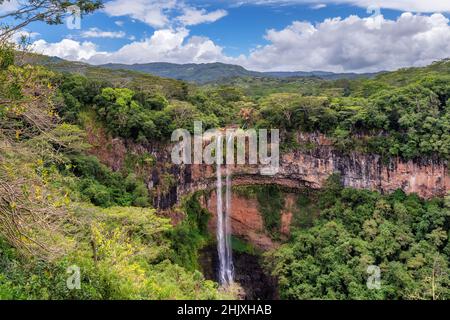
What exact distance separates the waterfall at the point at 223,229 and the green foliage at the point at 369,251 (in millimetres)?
3130

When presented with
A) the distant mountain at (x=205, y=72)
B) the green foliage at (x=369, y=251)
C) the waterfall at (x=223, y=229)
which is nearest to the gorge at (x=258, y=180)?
the waterfall at (x=223, y=229)

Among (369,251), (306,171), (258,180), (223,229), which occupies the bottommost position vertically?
(223,229)

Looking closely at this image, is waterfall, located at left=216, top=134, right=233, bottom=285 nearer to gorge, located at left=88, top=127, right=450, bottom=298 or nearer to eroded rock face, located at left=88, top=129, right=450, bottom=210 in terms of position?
gorge, located at left=88, top=127, right=450, bottom=298

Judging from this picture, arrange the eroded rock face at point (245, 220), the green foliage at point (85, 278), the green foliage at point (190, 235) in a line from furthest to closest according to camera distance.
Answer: the eroded rock face at point (245, 220)
the green foliage at point (190, 235)
the green foliage at point (85, 278)

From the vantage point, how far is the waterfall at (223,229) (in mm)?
21942

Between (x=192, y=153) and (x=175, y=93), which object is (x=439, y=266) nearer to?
(x=192, y=153)

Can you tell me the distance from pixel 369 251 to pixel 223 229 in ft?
30.6

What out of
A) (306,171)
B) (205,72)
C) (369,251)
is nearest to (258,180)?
(306,171)

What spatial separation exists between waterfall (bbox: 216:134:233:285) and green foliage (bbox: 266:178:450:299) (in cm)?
313

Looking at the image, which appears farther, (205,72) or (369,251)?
(205,72)

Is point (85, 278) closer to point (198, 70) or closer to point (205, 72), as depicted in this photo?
point (205, 72)

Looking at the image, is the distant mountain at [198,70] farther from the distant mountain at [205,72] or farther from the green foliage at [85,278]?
the green foliage at [85,278]

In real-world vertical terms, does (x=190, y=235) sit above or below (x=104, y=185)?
below

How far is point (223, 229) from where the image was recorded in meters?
23.8
